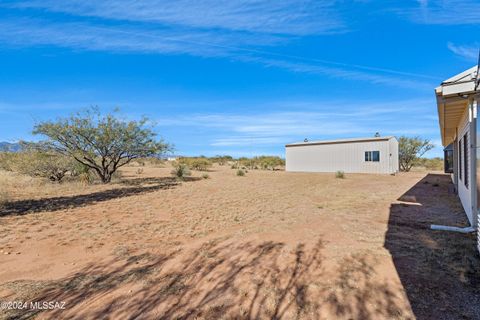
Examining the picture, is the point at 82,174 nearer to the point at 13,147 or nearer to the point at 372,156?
the point at 13,147

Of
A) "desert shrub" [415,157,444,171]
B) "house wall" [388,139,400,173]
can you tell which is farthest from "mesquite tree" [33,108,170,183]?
"desert shrub" [415,157,444,171]

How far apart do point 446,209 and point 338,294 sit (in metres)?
6.91

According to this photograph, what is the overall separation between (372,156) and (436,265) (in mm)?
21137

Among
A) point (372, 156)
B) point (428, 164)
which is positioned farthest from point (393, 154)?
point (428, 164)

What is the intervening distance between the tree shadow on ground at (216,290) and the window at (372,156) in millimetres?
21096

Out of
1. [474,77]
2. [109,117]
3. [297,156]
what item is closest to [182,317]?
[474,77]

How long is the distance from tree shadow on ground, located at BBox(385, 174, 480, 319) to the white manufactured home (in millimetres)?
17059

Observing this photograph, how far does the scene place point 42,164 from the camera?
46.0ft

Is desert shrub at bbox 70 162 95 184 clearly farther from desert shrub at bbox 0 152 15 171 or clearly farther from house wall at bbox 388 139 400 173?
house wall at bbox 388 139 400 173

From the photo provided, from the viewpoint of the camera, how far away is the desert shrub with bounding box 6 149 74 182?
13664 millimetres

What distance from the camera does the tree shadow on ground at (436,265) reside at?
271 centimetres

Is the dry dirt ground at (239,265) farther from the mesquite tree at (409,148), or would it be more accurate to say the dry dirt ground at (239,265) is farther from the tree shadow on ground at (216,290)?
the mesquite tree at (409,148)

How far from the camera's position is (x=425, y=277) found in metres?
3.34

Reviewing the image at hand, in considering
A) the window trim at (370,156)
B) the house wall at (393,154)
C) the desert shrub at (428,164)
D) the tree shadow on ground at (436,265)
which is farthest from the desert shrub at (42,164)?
the desert shrub at (428,164)
